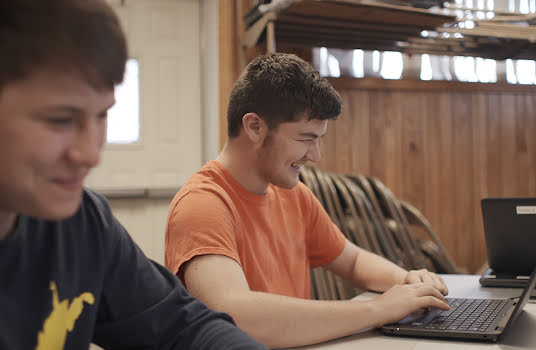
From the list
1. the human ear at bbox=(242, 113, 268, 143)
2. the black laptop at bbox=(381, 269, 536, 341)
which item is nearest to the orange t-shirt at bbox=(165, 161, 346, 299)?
the human ear at bbox=(242, 113, 268, 143)

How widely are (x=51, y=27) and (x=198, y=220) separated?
642 mm

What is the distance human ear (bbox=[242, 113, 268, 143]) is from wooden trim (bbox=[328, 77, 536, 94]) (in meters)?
1.82

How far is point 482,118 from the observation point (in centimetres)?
342

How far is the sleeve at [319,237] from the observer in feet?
4.93

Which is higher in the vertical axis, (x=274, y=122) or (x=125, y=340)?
(x=274, y=122)

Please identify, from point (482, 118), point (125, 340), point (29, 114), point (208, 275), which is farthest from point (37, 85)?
point (482, 118)

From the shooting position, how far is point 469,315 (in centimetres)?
105

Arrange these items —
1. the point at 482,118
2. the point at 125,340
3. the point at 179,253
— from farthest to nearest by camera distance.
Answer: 1. the point at 482,118
2. the point at 179,253
3. the point at 125,340

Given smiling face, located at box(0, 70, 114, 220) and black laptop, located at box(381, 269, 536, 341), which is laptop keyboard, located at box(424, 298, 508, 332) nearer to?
black laptop, located at box(381, 269, 536, 341)

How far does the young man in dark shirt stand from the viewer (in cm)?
50

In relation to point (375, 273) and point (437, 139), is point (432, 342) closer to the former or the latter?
point (375, 273)

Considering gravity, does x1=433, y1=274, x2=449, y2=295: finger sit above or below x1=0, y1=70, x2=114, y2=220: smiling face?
below

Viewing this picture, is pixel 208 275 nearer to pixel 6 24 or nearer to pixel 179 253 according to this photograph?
pixel 179 253

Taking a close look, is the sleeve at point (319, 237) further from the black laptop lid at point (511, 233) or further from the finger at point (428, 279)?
the black laptop lid at point (511, 233)
